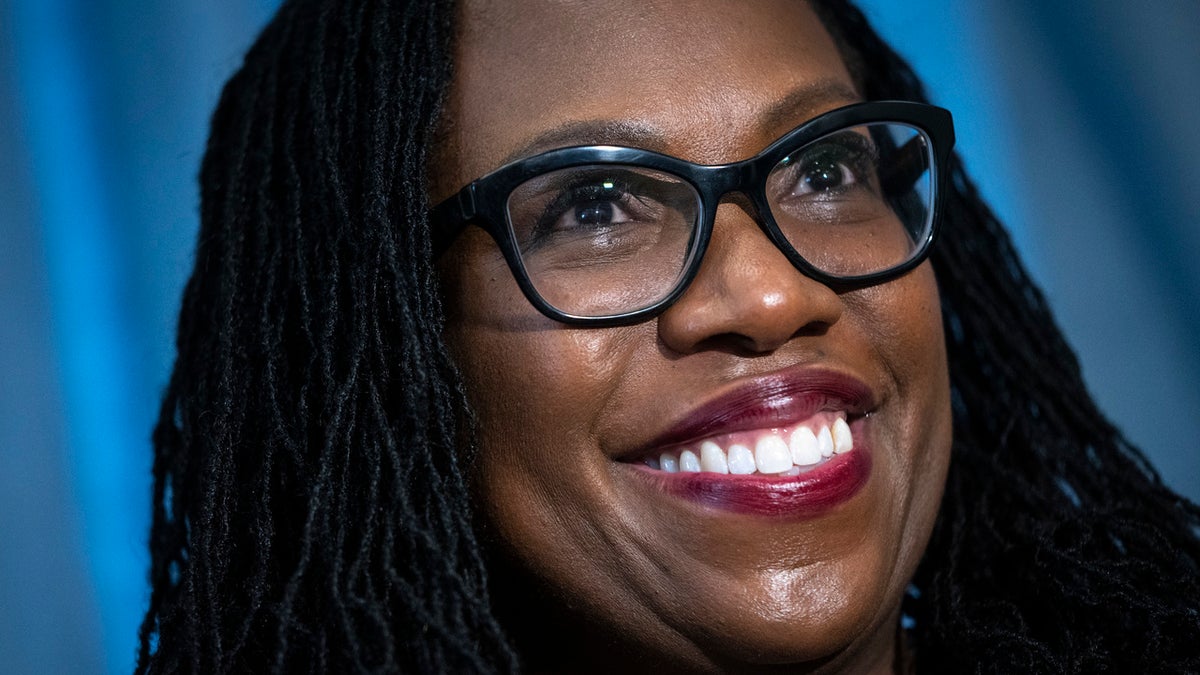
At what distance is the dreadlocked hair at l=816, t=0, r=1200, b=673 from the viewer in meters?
1.59

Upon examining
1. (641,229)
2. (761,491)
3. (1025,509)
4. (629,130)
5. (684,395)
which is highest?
(629,130)

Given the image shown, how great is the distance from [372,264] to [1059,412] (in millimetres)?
1121

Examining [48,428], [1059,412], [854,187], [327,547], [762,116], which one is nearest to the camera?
[327,547]

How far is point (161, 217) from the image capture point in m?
2.23

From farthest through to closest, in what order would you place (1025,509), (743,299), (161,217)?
(161,217) < (1025,509) < (743,299)

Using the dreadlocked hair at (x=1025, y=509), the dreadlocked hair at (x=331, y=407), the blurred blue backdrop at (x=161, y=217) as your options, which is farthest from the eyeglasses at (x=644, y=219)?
the blurred blue backdrop at (x=161, y=217)

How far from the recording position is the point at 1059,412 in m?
1.93

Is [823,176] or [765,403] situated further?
[823,176]

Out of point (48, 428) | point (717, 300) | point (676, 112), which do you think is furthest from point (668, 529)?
point (48, 428)

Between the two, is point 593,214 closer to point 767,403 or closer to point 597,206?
point 597,206

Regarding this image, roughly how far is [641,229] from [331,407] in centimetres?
41

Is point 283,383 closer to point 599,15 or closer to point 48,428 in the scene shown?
point 599,15

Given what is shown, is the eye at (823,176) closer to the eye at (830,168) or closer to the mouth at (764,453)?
the eye at (830,168)

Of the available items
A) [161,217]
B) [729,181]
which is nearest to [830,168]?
[729,181]
